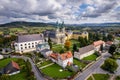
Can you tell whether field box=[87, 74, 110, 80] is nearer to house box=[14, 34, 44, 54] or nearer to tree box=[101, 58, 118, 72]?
tree box=[101, 58, 118, 72]

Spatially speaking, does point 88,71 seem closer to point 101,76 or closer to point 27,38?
point 101,76

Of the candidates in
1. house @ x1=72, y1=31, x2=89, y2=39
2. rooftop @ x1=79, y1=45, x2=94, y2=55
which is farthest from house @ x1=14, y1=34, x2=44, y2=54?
house @ x1=72, y1=31, x2=89, y2=39

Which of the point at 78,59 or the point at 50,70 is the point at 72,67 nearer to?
the point at 50,70

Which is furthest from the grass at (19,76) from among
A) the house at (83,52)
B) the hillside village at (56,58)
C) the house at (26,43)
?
the house at (26,43)

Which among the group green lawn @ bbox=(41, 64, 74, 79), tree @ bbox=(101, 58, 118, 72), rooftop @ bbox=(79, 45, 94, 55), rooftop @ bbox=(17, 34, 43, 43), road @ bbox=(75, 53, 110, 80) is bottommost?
road @ bbox=(75, 53, 110, 80)

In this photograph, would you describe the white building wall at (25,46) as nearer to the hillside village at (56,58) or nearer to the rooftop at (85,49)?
the hillside village at (56,58)

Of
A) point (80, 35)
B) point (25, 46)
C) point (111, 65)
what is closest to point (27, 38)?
point (25, 46)

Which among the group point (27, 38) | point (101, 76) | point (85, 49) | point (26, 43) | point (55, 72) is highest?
point (27, 38)

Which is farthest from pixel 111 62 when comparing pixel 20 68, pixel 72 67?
pixel 20 68

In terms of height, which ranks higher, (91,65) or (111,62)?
(111,62)
